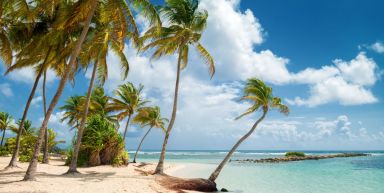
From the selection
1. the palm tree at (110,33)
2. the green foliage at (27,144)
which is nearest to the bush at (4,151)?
the green foliage at (27,144)

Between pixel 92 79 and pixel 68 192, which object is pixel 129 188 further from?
pixel 92 79

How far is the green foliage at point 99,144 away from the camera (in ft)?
67.2

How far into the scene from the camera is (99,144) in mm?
20312

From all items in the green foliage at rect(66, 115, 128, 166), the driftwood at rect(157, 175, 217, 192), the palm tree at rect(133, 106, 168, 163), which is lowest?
the driftwood at rect(157, 175, 217, 192)

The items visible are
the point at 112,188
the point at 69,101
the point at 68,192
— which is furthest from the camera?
the point at 69,101

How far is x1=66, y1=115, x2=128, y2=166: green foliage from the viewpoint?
20.5 metres

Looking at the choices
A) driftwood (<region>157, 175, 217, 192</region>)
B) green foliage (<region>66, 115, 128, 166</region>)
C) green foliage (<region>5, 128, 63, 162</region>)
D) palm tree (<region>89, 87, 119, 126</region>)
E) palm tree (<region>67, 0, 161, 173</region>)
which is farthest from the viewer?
palm tree (<region>89, 87, 119, 126</region>)

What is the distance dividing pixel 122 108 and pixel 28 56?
543 inches

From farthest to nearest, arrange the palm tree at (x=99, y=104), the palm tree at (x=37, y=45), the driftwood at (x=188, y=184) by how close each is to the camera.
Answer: the palm tree at (x=99, y=104) < the palm tree at (x=37, y=45) < the driftwood at (x=188, y=184)

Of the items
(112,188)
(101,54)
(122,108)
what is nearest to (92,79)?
(101,54)

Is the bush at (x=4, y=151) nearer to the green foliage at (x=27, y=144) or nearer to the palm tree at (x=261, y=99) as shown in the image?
the green foliage at (x=27, y=144)

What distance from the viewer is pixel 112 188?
11.4 meters

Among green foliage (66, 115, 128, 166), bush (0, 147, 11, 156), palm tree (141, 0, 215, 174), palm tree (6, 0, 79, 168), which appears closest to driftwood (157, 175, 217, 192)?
palm tree (141, 0, 215, 174)

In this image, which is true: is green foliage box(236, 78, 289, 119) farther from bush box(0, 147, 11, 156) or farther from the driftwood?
bush box(0, 147, 11, 156)
